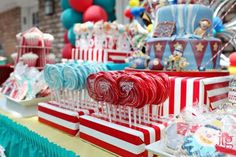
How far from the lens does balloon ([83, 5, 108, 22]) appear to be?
3123 mm

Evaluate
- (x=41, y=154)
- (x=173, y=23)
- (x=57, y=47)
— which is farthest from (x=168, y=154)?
(x=57, y=47)

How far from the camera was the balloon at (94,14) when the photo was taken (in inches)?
123

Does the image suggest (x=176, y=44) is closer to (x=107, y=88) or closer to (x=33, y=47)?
(x=107, y=88)

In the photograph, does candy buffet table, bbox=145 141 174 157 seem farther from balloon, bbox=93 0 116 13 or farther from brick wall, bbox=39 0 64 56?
brick wall, bbox=39 0 64 56

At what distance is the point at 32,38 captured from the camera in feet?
7.02

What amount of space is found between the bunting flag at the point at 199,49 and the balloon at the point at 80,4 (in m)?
2.23

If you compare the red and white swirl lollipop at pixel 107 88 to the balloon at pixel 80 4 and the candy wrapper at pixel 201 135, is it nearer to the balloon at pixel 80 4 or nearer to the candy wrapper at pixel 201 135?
the candy wrapper at pixel 201 135

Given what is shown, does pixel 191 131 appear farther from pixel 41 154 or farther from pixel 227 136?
pixel 41 154

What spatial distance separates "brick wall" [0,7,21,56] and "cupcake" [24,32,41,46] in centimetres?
561

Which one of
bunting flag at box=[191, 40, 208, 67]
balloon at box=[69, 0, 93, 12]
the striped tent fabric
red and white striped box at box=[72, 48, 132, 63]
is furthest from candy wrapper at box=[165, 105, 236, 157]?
balloon at box=[69, 0, 93, 12]

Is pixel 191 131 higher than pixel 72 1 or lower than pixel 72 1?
lower

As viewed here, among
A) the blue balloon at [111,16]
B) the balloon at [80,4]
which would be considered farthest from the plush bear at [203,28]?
the blue balloon at [111,16]

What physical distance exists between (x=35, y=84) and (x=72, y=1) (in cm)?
189

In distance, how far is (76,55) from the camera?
8.52 feet
